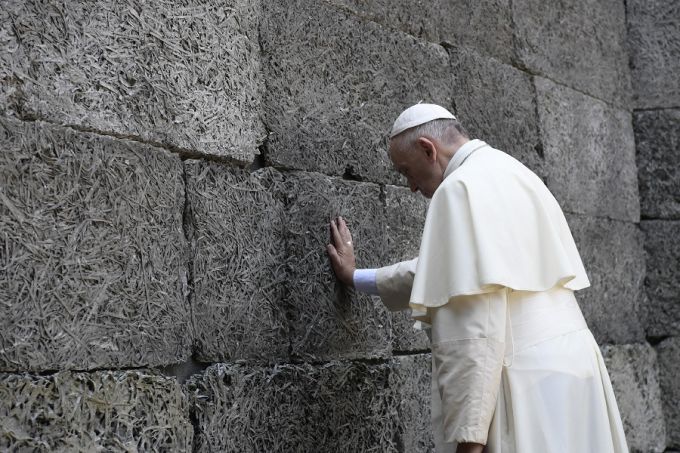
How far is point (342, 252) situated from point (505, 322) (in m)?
0.89

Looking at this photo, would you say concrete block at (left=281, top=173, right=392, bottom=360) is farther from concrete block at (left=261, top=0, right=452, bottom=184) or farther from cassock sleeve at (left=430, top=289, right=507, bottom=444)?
cassock sleeve at (left=430, top=289, right=507, bottom=444)

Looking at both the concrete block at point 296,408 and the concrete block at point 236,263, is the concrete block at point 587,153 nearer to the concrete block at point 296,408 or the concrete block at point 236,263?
the concrete block at point 296,408

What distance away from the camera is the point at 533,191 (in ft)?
10.8

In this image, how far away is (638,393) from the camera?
5676mm

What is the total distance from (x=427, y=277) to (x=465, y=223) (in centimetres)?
20

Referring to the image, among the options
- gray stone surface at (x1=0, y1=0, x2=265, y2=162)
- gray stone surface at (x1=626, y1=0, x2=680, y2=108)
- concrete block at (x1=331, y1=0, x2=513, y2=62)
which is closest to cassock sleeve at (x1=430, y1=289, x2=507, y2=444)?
gray stone surface at (x1=0, y1=0, x2=265, y2=162)

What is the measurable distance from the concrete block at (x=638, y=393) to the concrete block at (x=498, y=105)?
1138 millimetres

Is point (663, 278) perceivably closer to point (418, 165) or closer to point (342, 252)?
point (342, 252)

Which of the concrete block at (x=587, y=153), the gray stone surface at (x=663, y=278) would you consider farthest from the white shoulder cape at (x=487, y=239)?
the gray stone surface at (x=663, y=278)

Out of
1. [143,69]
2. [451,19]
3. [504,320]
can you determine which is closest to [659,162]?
[451,19]

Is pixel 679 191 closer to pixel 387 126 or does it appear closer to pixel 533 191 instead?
pixel 387 126

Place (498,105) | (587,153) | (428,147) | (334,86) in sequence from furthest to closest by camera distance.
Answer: (587,153) < (498,105) < (334,86) < (428,147)

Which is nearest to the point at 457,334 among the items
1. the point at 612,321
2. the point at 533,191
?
the point at 533,191

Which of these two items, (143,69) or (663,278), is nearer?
(143,69)
